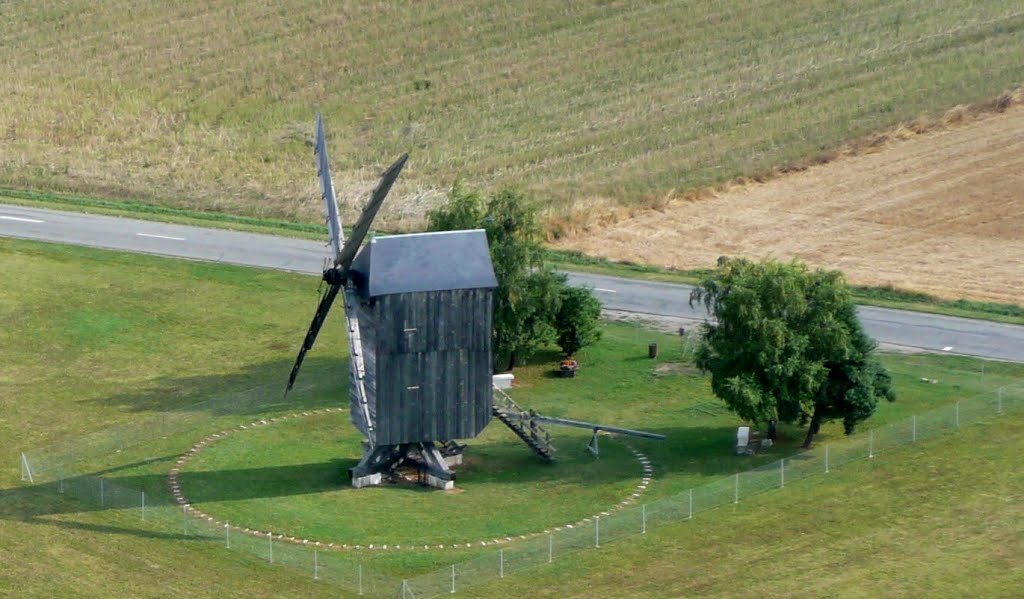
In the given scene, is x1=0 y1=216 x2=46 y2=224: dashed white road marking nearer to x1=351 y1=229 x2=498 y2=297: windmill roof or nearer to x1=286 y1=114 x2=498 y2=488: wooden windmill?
x1=286 y1=114 x2=498 y2=488: wooden windmill

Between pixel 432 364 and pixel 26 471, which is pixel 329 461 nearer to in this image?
pixel 432 364

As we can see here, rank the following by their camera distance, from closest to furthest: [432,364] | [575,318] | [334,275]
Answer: [334,275] < [432,364] < [575,318]

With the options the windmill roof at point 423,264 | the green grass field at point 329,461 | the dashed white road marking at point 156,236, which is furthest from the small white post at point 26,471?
the dashed white road marking at point 156,236

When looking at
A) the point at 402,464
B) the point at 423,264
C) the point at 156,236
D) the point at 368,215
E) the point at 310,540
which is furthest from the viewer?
the point at 156,236

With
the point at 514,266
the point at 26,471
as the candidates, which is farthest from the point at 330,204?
the point at 26,471

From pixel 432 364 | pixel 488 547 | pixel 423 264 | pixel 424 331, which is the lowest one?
pixel 488 547

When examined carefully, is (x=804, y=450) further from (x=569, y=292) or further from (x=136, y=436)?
(x=136, y=436)

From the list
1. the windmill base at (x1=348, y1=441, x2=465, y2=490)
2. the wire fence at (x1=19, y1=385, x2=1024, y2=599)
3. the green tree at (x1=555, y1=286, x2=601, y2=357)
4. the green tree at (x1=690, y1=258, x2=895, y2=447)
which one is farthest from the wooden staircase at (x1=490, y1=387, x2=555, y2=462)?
the green tree at (x1=555, y1=286, x2=601, y2=357)

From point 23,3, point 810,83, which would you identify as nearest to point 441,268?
point 810,83
